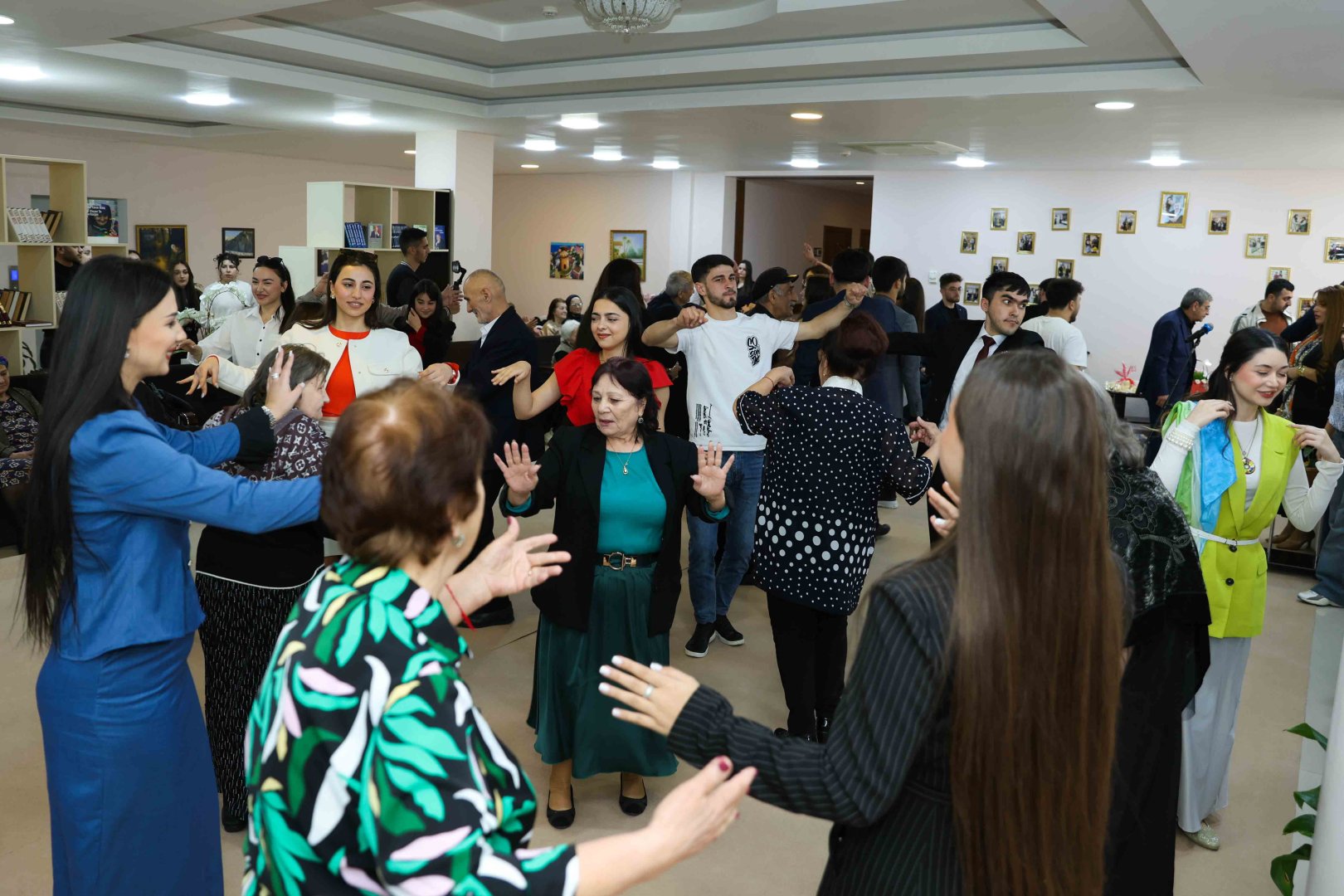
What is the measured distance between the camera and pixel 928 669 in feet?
4.56

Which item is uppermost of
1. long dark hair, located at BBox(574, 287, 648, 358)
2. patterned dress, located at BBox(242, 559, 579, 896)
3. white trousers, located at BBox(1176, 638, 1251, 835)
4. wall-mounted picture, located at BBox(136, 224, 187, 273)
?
wall-mounted picture, located at BBox(136, 224, 187, 273)

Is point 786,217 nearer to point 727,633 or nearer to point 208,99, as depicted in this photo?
point 208,99

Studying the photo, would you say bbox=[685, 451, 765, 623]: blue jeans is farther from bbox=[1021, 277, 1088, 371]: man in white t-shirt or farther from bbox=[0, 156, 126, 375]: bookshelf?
bbox=[0, 156, 126, 375]: bookshelf

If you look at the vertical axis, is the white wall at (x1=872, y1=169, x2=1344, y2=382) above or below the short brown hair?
above

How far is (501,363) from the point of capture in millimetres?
4867

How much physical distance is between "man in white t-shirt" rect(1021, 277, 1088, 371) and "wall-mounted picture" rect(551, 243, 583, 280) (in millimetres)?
11368

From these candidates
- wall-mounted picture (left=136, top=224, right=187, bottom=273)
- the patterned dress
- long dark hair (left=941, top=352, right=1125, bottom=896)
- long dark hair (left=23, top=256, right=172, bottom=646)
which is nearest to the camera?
the patterned dress

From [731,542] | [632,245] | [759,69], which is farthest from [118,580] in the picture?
[632,245]

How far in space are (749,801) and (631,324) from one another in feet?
6.48

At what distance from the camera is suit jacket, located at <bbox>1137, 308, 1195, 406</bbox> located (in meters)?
8.44

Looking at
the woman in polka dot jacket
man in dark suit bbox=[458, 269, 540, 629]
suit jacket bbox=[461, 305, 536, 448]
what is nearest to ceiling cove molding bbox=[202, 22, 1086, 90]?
man in dark suit bbox=[458, 269, 540, 629]

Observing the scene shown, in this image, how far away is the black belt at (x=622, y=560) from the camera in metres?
3.37

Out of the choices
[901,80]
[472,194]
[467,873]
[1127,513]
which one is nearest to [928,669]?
[467,873]

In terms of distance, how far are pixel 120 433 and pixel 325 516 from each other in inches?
36.5
